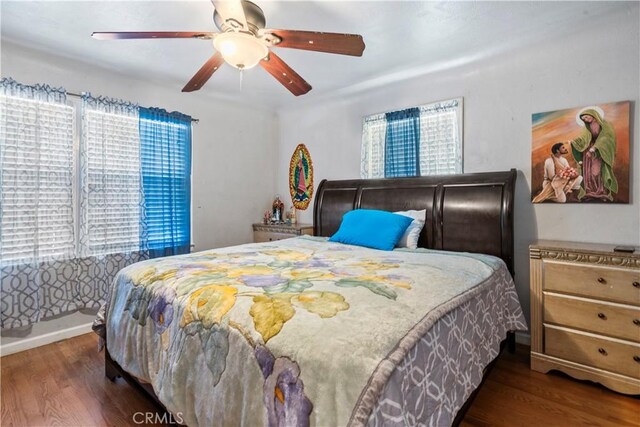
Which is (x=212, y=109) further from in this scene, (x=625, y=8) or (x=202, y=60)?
(x=625, y=8)

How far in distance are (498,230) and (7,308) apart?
3.95 m

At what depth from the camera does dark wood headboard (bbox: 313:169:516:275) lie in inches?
99.7

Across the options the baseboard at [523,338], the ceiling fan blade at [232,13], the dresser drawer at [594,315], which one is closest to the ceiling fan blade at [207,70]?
the ceiling fan blade at [232,13]

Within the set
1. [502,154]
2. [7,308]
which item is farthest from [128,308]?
[502,154]

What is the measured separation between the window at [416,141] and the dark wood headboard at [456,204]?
8.4 inches

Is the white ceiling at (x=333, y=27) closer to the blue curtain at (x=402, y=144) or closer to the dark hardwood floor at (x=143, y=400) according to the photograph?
the blue curtain at (x=402, y=144)

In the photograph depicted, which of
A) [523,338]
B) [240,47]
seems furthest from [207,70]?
[523,338]

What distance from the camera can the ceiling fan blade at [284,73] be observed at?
200 centimetres

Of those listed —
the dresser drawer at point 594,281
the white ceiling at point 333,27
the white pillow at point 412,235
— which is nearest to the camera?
the dresser drawer at point 594,281

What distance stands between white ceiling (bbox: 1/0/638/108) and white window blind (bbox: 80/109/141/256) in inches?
23.3

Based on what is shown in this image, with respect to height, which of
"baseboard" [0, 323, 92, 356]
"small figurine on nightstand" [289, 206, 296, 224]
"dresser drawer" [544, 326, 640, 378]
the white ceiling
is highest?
the white ceiling

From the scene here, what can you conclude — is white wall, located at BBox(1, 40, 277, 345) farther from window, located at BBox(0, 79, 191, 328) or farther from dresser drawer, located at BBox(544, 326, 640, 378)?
dresser drawer, located at BBox(544, 326, 640, 378)

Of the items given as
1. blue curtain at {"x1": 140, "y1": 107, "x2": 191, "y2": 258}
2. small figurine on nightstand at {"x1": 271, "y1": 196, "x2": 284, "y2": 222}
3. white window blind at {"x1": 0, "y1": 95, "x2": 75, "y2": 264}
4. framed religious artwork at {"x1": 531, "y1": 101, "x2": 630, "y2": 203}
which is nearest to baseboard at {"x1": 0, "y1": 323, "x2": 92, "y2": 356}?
white window blind at {"x1": 0, "y1": 95, "x2": 75, "y2": 264}

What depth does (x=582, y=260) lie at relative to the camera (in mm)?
2076
